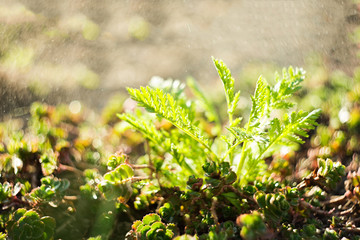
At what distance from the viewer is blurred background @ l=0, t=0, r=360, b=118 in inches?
105

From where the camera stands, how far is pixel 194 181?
1313 millimetres

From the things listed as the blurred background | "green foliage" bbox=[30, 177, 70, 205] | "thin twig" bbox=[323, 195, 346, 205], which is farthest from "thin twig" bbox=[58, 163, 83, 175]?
"thin twig" bbox=[323, 195, 346, 205]

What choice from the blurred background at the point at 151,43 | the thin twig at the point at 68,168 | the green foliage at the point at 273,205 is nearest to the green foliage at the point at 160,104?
the green foliage at the point at 273,205

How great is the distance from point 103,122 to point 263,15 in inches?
71.9

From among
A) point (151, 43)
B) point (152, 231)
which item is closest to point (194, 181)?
point (152, 231)

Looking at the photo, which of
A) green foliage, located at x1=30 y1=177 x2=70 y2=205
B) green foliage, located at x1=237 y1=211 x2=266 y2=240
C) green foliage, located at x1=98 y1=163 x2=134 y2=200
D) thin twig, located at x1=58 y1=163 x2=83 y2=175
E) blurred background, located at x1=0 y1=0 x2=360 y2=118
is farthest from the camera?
blurred background, located at x1=0 y1=0 x2=360 y2=118

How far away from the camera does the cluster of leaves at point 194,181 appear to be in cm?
128

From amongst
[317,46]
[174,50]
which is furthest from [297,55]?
[174,50]

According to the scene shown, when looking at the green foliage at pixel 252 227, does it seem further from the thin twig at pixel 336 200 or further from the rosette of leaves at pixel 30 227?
the rosette of leaves at pixel 30 227

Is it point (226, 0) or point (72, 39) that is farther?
point (226, 0)

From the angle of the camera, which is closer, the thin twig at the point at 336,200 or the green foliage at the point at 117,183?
the green foliage at the point at 117,183

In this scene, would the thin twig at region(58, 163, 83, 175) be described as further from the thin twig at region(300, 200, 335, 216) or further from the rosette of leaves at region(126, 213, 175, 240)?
the thin twig at region(300, 200, 335, 216)

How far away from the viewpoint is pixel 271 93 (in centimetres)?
140

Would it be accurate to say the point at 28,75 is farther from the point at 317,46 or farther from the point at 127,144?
the point at 317,46
